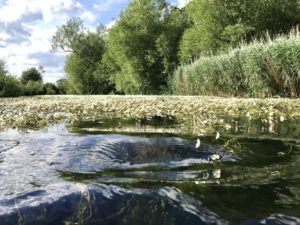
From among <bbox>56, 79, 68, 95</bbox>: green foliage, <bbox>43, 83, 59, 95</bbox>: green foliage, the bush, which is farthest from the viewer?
<bbox>56, 79, 68, 95</bbox>: green foliage

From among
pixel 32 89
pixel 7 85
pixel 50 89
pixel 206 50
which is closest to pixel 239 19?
pixel 206 50

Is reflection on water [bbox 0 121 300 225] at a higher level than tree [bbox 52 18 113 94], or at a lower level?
lower

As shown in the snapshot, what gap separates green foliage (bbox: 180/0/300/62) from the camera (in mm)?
27641

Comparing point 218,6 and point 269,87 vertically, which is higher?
point 218,6

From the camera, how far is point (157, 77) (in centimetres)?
3959

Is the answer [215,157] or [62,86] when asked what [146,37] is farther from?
[215,157]

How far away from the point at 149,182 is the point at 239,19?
1014 inches

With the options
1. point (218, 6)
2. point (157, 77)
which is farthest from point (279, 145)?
point (157, 77)

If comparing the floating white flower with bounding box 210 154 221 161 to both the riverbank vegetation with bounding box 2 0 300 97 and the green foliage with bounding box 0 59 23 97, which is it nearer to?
the riverbank vegetation with bounding box 2 0 300 97

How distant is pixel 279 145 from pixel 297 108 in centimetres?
459

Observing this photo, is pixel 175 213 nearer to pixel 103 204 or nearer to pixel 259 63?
pixel 103 204

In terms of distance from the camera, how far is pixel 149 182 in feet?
11.5

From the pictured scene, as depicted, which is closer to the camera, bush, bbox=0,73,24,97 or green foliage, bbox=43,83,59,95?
bush, bbox=0,73,24,97

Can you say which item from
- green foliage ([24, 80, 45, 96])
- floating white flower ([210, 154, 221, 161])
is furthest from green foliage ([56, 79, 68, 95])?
floating white flower ([210, 154, 221, 161])
